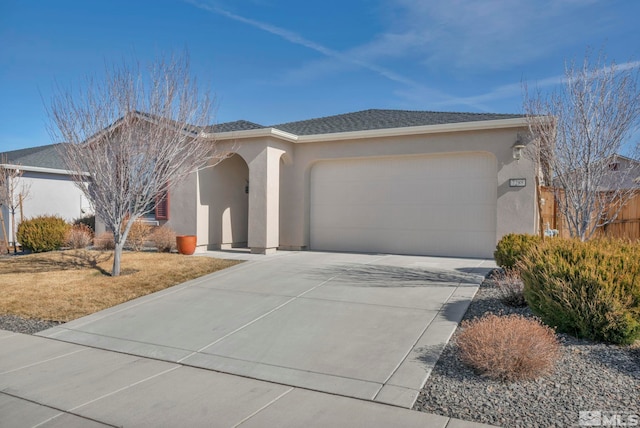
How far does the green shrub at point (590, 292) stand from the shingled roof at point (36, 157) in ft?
61.8

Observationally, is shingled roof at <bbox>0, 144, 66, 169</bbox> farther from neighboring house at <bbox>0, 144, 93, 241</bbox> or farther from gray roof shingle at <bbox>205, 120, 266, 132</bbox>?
gray roof shingle at <bbox>205, 120, 266, 132</bbox>

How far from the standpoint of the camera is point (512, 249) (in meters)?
8.16

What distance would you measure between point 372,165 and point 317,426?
1019 centimetres

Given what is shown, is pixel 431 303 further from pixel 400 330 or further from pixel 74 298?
pixel 74 298

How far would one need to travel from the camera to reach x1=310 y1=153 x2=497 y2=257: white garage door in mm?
11734

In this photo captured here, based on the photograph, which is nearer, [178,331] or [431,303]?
[178,331]

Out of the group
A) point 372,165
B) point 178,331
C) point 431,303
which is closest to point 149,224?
point 372,165

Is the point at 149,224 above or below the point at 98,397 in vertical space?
above

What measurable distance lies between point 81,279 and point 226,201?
18.9ft

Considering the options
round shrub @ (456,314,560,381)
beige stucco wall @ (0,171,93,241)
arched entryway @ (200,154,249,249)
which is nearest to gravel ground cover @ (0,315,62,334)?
round shrub @ (456,314,560,381)

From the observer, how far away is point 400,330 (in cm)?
576

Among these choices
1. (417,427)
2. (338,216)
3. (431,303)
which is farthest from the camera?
(338,216)

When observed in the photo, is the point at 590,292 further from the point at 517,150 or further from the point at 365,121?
the point at 365,121

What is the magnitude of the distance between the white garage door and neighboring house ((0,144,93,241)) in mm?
11472
